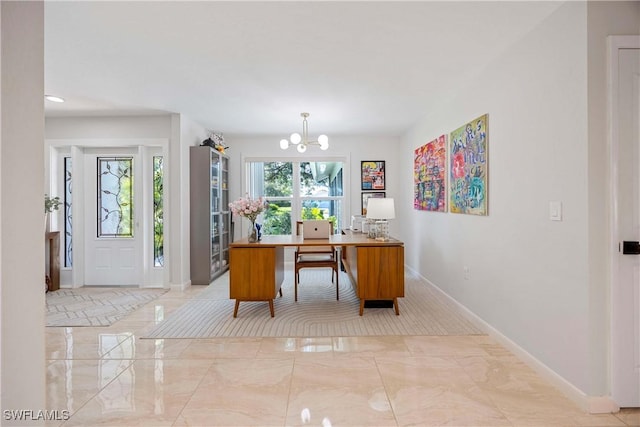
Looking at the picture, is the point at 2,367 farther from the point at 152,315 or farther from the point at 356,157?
the point at 356,157

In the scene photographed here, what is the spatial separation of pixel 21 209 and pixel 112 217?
391 centimetres

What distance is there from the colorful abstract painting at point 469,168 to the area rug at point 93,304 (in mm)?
3672

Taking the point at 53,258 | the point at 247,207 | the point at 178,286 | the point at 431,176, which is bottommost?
the point at 178,286

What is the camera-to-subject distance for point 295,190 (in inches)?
252

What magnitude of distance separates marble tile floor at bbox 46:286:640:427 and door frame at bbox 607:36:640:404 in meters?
0.64

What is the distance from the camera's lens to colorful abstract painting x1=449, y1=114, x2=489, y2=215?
120 inches

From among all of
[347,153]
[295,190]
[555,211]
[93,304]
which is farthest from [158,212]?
[555,211]

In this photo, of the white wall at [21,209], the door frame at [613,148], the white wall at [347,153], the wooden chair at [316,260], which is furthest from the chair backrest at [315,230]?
the white wall at [21,209]

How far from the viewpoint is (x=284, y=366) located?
244 centimetres

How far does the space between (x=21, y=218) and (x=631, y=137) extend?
295 cm

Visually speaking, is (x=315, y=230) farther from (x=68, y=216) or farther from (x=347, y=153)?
(x=68, y=216)

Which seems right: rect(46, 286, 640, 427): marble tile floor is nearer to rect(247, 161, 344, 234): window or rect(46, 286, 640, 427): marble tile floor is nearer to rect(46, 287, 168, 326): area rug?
rect(46, 287, 168, 326): area rug

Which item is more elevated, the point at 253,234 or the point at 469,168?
the point at 469,168

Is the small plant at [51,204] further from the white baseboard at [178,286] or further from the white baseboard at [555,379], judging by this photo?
the white baseboard at [555,379]
